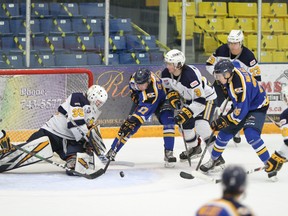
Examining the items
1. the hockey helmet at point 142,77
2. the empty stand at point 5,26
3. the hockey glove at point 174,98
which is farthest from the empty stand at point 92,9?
the hockey helmet at point 142,77

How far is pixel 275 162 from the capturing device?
6555 mm

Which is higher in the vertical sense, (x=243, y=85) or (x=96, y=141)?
(x=243, y=85)

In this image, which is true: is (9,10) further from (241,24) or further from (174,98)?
(241,24)

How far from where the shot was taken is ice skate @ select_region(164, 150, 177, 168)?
726 centimetres

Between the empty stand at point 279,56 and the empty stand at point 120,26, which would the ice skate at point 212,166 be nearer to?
the empty stand at point 120,26

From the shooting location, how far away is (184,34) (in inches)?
363

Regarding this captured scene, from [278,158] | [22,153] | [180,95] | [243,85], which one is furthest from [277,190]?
[22,153]

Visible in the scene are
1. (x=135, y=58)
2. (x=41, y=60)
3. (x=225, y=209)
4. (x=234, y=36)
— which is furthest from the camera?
(x=135, y=58)

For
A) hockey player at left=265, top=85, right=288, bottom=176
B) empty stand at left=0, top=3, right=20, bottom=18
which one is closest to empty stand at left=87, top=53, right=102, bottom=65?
empty stand at left=0, top=3, right=20, bottom=18

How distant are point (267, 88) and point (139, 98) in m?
2.49

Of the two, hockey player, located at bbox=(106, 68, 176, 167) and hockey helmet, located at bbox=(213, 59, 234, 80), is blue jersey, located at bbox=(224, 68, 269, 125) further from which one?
hockey player, located at bbox=(106, 68, 176, 167)

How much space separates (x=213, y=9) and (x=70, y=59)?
1.91 metres

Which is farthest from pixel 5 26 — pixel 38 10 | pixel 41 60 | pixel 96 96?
pixel 96 96

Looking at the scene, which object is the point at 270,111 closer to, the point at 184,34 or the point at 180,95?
the point at 184,34
